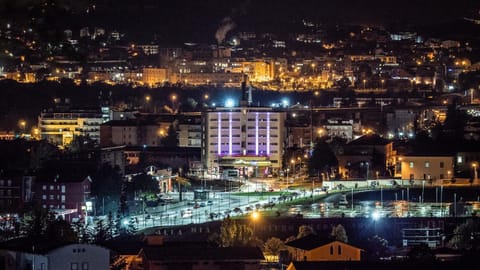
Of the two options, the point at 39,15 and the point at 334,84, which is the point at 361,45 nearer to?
the point at 334,84

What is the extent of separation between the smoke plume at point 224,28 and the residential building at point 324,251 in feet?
150

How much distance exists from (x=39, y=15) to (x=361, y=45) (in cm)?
4974

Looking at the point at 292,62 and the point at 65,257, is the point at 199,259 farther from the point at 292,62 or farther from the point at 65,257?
the point at 292,62

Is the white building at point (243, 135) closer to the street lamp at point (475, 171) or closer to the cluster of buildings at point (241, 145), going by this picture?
the cluster of buildings at point (241, 145)

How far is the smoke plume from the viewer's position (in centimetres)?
5447

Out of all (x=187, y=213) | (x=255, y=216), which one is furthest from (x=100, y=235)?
(x=187, y=213)

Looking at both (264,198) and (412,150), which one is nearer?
(264,198)

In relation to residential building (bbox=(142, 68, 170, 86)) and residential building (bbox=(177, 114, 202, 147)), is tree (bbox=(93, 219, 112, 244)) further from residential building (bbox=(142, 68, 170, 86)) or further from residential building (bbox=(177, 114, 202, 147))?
residential building (bbox=(142, 68, 170, 86))

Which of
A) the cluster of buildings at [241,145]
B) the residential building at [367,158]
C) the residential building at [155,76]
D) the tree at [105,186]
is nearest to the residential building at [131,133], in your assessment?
the cluster of buildings at [241,145]

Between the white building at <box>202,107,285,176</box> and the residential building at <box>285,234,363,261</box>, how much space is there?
488 inches

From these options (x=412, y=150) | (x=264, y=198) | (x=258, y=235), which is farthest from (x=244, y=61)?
(x=258, y=235)

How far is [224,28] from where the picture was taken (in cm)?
5553

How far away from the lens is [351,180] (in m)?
18.1

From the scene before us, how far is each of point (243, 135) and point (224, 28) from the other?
1351 inches
